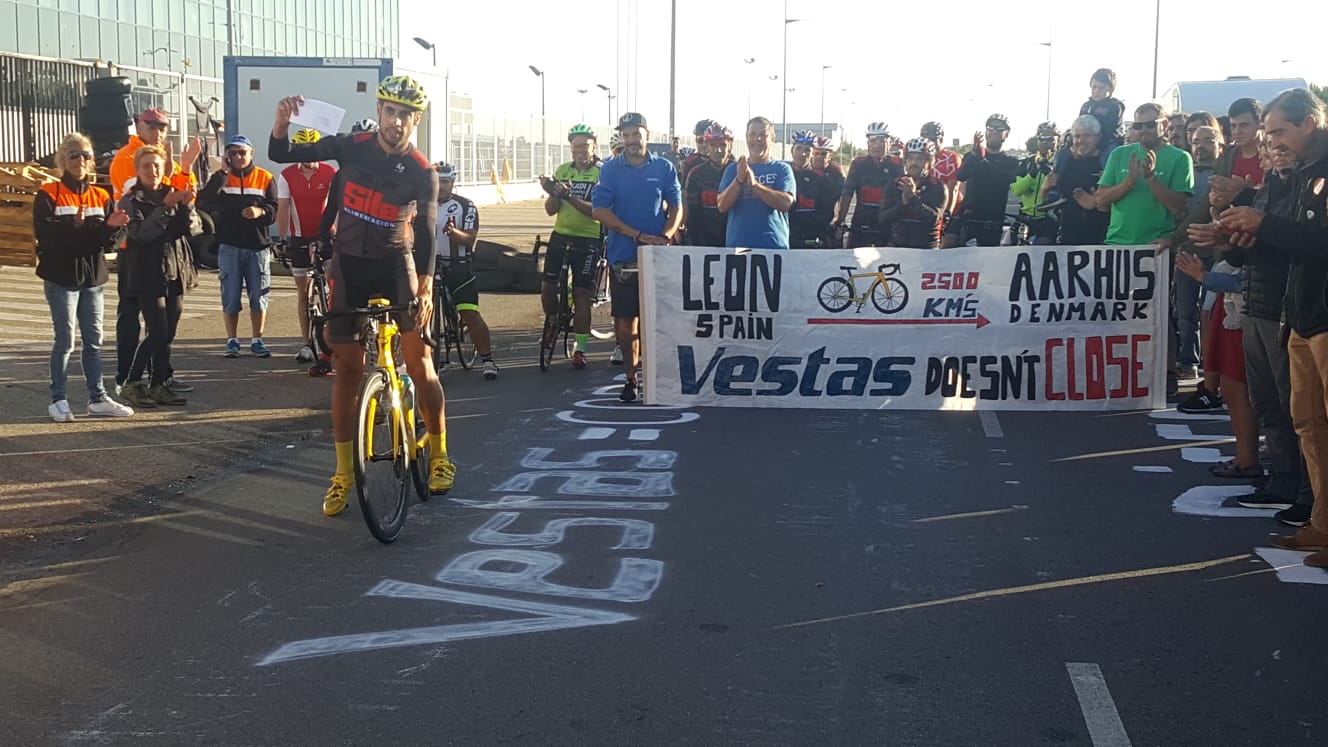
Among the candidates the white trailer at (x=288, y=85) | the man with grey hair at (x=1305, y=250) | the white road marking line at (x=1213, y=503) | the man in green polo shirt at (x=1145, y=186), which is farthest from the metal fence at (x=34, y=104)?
the man with grey hair at (x=1305, y=250)

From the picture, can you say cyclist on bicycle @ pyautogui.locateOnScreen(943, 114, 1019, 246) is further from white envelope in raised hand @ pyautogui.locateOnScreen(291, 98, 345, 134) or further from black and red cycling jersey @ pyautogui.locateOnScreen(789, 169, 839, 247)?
white envelope in raised hand @ pyautogui.locateOnScreen(291, 98, 345, 134)

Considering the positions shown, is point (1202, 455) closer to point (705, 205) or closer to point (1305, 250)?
point (1305, 250)

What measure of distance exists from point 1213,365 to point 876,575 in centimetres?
377

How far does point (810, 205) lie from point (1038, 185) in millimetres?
2337

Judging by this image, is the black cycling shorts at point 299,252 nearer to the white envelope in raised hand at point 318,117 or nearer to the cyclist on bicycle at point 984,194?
the white envelope in raised hand at point 318,117

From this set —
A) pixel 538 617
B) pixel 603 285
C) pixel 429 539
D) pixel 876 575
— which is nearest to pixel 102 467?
pixel 429 539

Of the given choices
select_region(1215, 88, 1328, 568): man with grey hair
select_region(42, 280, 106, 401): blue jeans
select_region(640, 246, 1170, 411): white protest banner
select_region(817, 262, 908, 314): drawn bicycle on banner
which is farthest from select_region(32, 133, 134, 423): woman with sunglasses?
select_region(1215, 88, 1328, 568): man with grey hair

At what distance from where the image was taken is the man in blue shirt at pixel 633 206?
36.4 ft

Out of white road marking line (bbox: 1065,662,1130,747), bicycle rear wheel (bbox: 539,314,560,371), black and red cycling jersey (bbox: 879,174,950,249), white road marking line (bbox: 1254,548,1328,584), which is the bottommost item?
white road marking line (bbox: 1065,662,1130,747)

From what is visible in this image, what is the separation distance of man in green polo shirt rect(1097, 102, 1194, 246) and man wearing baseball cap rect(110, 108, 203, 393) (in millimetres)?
6795

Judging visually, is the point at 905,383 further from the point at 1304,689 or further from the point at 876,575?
the point at 1304,689

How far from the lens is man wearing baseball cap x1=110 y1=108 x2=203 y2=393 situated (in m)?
10.3

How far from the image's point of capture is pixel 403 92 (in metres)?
6.90

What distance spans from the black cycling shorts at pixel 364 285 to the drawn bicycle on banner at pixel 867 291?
4.44m
